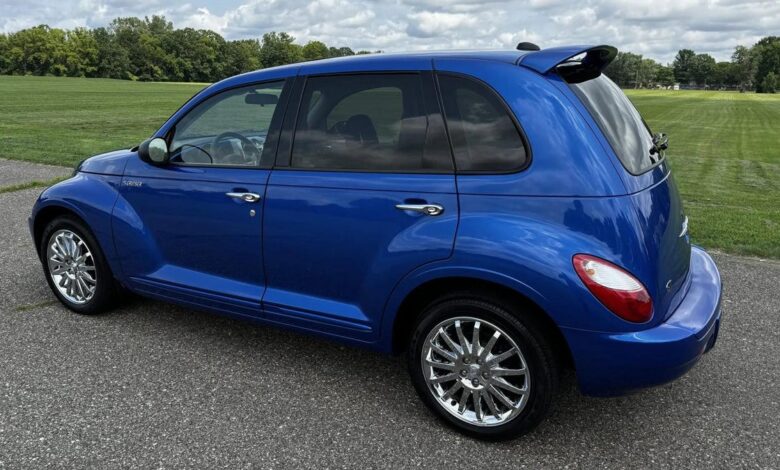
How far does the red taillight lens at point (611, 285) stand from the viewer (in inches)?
104

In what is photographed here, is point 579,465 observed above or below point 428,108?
below

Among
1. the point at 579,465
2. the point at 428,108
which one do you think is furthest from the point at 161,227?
the point at 579,465

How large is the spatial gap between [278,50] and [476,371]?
12839cm

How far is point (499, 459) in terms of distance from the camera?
9.57ft

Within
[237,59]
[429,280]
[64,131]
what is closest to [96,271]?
[429,280]

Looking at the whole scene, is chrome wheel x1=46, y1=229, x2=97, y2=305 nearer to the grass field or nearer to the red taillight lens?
the red taillight lens

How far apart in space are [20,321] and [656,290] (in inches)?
159

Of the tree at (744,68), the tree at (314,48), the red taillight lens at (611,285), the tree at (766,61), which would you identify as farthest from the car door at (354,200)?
the tree at (744,68)

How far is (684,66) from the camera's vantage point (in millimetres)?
171750

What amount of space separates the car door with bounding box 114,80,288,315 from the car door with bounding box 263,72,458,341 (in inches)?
5.6

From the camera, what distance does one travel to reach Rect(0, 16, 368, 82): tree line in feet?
318

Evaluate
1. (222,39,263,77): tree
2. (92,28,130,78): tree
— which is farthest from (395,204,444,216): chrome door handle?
(222,39,263,77): tree

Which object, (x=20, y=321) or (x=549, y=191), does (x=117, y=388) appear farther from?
(x=549, y=191)

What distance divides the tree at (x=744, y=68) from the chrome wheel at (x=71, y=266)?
175 meters
